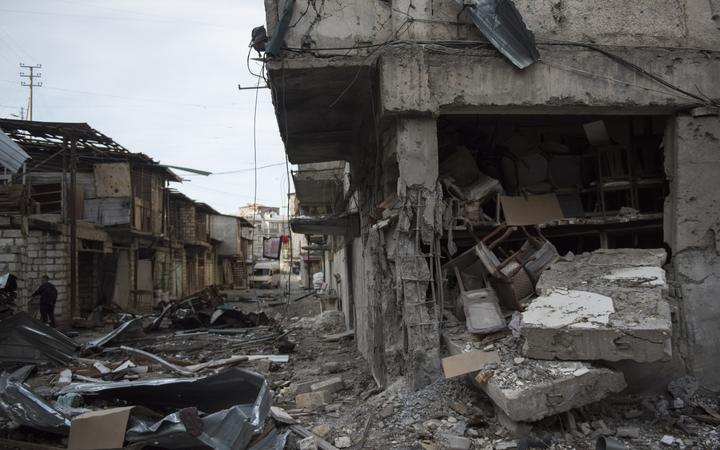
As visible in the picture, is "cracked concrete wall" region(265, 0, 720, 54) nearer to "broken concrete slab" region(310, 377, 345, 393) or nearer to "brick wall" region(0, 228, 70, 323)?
"broken concrete slab" region(310, 377, 345, 393)

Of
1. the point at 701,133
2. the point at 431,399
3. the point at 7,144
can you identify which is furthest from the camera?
the point at 7,144

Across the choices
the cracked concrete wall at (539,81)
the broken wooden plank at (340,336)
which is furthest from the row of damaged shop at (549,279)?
the broken wooden plank at (340,336)

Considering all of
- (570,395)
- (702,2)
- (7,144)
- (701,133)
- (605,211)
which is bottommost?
(570,395)

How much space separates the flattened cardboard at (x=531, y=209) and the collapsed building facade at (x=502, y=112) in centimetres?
2

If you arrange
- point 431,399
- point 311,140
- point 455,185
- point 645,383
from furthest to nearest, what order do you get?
point 311,140
point 455,185
point 645,383
point 431,399

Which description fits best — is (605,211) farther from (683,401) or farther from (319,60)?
(319,60)

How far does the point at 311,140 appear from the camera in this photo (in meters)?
8.66

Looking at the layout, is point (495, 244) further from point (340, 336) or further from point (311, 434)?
point (340, 336)

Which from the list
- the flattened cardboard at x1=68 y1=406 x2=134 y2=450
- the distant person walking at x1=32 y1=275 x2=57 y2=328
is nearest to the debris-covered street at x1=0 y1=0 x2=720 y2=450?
the flattened cardboard at x1=68 y1=406 x2=134 y2=450

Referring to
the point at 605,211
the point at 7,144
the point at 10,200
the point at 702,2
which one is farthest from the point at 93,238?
the point at 702,2

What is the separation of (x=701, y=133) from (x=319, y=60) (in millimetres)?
4565

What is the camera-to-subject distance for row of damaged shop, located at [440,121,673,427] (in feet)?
14.7

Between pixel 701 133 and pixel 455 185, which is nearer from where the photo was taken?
pixel 701 133

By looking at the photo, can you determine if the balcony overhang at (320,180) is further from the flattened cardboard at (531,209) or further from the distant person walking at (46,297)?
the flattened cardboard at (531,209)
